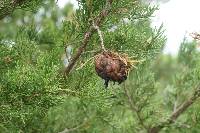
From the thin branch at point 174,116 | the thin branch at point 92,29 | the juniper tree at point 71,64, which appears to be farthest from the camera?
the thin branch at point 174,116

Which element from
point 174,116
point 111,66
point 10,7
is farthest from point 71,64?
point 174,116

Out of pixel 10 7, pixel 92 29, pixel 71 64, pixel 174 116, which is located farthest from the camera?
pixel 174 116

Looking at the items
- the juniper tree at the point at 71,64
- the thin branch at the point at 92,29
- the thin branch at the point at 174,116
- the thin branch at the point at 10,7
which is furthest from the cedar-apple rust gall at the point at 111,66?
the thin branch at the point at 174,116

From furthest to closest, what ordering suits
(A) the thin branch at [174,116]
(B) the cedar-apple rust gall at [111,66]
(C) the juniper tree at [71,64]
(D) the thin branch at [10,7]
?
1. (A) the thin branch at [174,116]
2. (D) the thin branch at [10,7]
3. (C) the juniper tree at [71,64]
4. (B) the cedar-apple rust gall at [111,66]

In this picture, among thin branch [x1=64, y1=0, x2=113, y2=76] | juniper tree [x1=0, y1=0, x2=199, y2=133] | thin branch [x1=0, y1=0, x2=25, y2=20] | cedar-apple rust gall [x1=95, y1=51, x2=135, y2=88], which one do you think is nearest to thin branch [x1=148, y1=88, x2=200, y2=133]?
juniper tree [x1=0, y1=0, x2=199, y2=133]

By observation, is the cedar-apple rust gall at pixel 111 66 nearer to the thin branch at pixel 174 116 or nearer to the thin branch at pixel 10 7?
the thin branch at pixel 10 7

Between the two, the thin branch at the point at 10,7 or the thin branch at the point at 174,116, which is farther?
the thin branch at the point at 174,116

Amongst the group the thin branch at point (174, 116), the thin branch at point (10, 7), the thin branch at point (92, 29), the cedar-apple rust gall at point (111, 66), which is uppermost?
the thin branch at point (10, 7)

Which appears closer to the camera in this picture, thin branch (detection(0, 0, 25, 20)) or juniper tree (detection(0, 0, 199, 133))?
juniper tree (detection(0, 0, 199, 133))

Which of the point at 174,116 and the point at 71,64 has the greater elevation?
the point at 71,64

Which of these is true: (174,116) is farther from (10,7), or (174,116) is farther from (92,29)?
(10,7)

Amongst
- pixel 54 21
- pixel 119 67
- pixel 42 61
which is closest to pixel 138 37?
pixel 42 61

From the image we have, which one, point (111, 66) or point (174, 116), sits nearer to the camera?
point (111, 66)

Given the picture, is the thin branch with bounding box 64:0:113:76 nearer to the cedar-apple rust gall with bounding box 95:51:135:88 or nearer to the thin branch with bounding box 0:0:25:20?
the thin branch with bounding box 0:0:25:20
